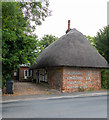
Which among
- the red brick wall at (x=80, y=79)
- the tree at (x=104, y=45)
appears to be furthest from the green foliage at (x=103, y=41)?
the red brick wall at (x=80, y=79)

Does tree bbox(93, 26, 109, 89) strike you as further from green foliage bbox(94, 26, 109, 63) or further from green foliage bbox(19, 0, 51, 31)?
green foliage bbox(19, 0, 51, 31)

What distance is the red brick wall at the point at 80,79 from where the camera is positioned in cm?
1547

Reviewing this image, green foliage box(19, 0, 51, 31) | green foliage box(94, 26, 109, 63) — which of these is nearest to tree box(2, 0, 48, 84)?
green foliage box(19, 0, 51, 31)

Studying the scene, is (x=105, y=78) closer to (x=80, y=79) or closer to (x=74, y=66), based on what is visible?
(x=80, y=79)

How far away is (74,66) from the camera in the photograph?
15734 millimetres

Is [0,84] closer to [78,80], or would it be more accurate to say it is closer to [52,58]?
[52,58]

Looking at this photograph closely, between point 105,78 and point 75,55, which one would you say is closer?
point 75,55

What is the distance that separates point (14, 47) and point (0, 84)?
10.9ft

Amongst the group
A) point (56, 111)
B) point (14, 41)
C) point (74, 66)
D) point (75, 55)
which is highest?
point (14, 41)

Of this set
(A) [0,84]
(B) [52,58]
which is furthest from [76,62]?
(A) [0,84]

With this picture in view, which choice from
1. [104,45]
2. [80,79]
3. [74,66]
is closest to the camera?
[74,66]

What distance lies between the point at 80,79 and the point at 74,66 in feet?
5.57

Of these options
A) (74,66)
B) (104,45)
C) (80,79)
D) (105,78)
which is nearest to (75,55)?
(74,66)

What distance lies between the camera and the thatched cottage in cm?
1548
